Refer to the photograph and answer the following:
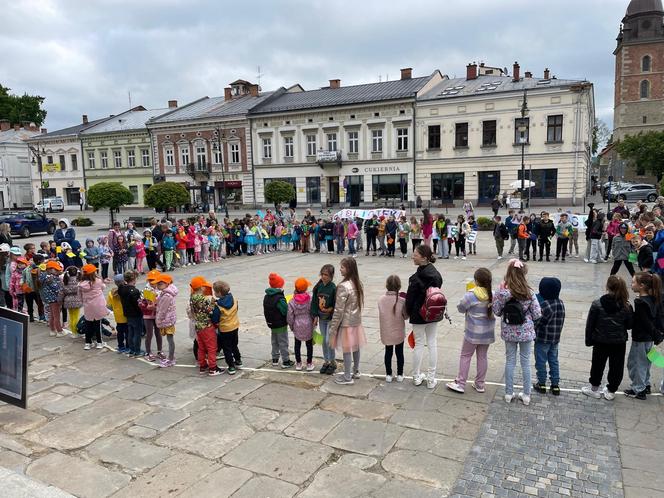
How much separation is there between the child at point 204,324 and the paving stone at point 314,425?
1.91m

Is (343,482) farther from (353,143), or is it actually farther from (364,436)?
(353,143)

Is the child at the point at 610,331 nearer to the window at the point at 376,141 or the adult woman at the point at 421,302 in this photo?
the adult woman at the point at 421,302

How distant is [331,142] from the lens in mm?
45000

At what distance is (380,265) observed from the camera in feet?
53.8

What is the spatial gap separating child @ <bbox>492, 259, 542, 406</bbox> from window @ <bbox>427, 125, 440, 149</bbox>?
37.0 m

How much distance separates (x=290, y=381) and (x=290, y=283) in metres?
6.97

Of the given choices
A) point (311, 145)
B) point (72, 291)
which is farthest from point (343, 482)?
point (311, 145)

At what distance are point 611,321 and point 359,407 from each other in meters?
2.97

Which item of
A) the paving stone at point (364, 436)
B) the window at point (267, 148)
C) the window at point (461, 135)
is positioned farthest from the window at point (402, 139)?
the paving stone at point (364, 436)

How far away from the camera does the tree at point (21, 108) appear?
226 ft

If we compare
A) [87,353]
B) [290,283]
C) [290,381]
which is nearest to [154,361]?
[87,353]

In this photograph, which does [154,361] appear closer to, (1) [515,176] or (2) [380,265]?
(2) [380,265]

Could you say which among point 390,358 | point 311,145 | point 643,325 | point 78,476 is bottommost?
point 78,476

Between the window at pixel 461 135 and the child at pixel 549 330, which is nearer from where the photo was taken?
the child at pixel 549 330
